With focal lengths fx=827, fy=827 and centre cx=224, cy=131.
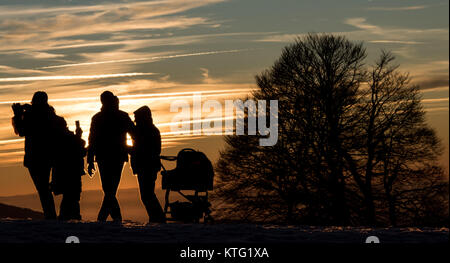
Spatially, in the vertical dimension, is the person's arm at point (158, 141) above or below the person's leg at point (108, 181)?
above

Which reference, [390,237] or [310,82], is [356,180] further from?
[390,237]

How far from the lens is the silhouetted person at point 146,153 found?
13.7 meters

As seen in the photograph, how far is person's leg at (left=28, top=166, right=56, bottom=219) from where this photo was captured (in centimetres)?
1358

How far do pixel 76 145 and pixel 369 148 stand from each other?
20.4m

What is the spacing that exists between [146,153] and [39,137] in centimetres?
181

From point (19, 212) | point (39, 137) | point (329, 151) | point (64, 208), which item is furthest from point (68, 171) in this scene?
point (19, 212)

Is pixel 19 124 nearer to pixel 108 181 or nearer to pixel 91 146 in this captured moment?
pixel 91 146

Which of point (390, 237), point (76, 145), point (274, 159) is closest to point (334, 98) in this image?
point (274, 159)

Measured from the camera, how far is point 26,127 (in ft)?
44.8

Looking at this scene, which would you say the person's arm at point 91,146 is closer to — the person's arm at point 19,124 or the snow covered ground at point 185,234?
the person's arm at point 19,124

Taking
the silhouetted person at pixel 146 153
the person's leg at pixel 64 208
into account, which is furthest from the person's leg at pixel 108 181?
the person's leg at pixel 64 208

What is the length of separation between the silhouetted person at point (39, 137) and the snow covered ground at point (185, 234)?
138 cm

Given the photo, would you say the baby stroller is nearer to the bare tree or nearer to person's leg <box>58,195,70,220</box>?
person's leg <box>58,195,70,220</box>

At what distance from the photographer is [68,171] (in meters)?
14.3
